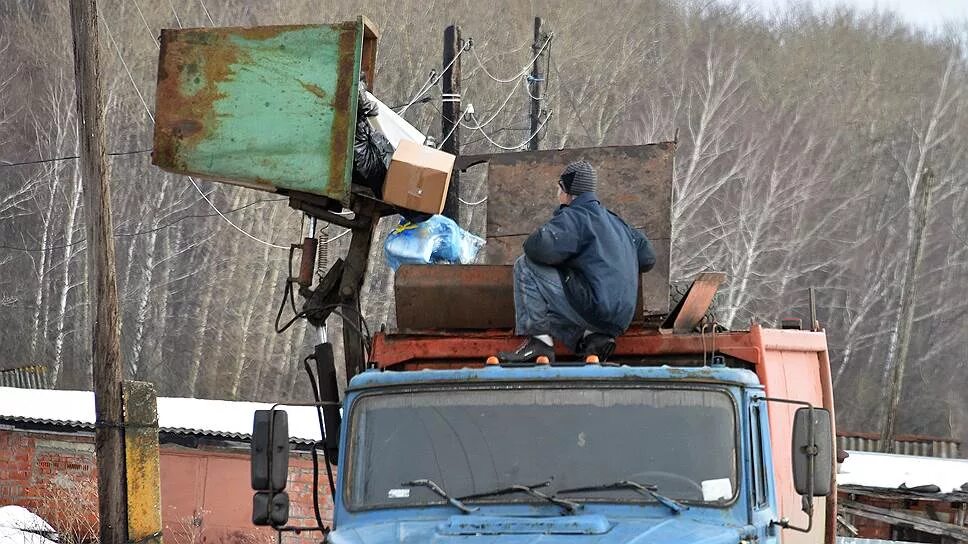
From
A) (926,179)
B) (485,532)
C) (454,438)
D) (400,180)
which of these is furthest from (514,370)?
(926,179)

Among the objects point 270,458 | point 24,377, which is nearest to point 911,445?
point 24,377

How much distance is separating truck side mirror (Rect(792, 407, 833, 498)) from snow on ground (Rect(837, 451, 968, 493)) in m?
12.6

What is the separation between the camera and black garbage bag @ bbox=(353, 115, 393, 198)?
7.63 metres

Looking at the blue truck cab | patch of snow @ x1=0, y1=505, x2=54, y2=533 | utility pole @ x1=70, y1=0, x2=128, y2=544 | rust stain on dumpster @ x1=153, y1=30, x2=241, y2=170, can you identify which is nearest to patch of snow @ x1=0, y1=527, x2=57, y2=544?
patch of snow @ x1=0, y1=505, x2=54, y2=533

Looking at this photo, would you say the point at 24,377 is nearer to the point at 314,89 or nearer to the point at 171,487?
the point at 171,487

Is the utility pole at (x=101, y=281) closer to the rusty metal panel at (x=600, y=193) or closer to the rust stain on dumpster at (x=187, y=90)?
the rust stain on dumpster at (x=187, y=90)

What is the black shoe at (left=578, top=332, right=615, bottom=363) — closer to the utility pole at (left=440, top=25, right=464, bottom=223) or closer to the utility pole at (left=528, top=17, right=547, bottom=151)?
the utility pole at (left=440, top=25, right=464, bottom=223)

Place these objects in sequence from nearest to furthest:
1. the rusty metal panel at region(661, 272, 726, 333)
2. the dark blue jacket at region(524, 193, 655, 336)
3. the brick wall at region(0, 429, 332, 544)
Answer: the dark blue jacket at region(524, 193, 655, 336) < the rusty metal panel at region(661, 272, 726, 333) < the brick wall at region(0, 429, 332, 544)

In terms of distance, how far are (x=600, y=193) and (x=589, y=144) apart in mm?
29993

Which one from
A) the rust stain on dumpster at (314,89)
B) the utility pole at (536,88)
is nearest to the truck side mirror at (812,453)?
the rust stain on dumpster at (314,89)

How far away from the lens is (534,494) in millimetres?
5316

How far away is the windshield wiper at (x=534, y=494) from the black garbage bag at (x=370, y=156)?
2.71 metres

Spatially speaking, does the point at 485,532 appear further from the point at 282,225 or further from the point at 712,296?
the point at 282,225

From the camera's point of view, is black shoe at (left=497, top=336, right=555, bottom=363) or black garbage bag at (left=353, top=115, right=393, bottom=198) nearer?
black shoe at (left=497, top=336, right=555, bottom=363)
